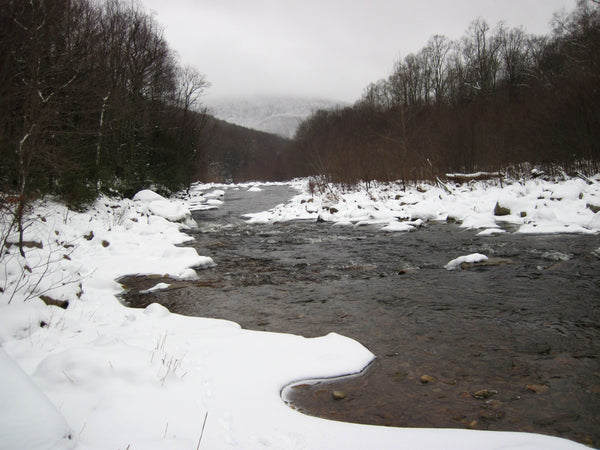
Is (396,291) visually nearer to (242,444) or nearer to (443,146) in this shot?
(242,444)

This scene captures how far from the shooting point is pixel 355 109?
57.4 metres

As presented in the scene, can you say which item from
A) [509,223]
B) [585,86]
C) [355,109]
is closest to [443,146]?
[585,86]

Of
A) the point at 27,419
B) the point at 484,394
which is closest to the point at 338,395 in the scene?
the point at 484,394

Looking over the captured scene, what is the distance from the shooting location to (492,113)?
22.0 meters

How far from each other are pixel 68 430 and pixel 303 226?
1289cm

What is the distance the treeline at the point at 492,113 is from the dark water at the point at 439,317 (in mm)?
8843

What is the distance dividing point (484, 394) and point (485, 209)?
11745 millimetres

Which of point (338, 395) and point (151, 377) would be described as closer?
point (151, 377)

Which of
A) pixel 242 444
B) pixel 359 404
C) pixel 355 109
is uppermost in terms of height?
pixel 355 109

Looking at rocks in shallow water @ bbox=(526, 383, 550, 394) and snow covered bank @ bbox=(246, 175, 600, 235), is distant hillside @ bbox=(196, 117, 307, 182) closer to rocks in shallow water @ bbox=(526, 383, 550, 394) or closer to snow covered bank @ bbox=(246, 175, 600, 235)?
snow covered bank @ bbox=(246, 175, 600, 235)

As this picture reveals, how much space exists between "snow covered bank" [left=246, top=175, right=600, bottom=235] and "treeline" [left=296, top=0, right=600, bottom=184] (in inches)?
70.6

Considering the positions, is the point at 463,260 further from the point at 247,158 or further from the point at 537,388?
the point at 247,158

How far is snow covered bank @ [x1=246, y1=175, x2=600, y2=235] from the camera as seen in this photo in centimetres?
1059

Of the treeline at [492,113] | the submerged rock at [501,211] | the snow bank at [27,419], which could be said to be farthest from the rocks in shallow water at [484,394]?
the treeline at [492,113]
